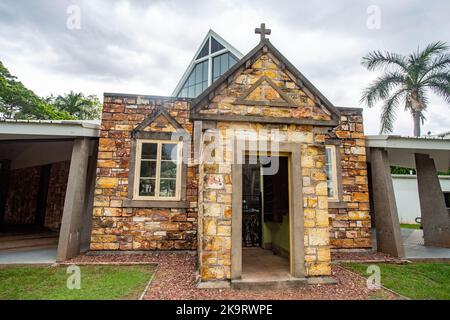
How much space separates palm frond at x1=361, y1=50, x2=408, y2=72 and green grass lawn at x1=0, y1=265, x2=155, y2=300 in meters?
14.8

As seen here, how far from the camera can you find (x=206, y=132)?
4.21 meters

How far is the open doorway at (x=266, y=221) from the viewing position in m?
4.89

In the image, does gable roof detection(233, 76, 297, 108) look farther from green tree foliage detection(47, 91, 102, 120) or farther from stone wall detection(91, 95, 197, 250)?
green tree foliage detection(47, 91, 102, 120)

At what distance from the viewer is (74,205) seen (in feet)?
19.7

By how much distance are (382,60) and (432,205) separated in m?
9.84

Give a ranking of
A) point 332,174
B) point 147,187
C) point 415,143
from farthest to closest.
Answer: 1. point 332,174
2. point 415,143
3. point 147,187

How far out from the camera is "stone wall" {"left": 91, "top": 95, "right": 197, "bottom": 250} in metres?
6.33

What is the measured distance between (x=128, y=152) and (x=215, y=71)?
37.9ft

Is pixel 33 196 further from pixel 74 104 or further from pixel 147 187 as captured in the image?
pixel 74 104

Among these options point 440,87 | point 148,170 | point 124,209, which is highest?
point 440,87

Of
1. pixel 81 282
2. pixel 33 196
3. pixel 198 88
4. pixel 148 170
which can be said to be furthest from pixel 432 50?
pixel 33 196
